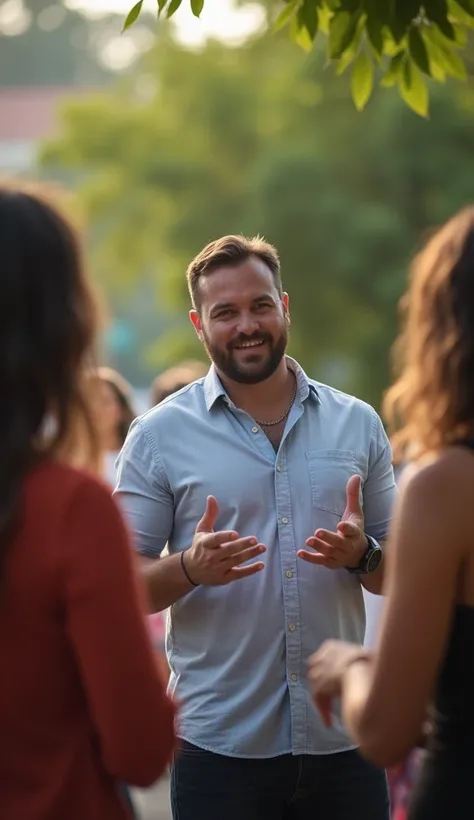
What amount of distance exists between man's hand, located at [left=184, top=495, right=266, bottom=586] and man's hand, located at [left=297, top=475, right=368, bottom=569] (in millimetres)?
139

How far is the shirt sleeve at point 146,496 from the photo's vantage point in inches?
157

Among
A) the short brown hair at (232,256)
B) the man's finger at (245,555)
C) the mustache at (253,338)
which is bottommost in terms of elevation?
the man's finger at (245,555)

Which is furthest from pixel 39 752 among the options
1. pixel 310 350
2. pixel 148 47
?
pixel 148 47

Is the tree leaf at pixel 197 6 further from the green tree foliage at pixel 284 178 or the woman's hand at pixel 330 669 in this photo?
the green tree foliage at pixel 284 178

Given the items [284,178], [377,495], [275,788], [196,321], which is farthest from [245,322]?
[284,178]

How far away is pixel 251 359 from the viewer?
4129 millimetres

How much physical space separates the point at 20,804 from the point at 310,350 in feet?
74.7

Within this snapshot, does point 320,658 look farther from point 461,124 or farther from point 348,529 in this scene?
point 461,124

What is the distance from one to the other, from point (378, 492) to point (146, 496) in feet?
2.06

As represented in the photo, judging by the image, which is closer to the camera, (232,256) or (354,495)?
(354,495)

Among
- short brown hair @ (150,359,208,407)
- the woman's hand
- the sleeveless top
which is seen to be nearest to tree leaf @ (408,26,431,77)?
the sleeveless top

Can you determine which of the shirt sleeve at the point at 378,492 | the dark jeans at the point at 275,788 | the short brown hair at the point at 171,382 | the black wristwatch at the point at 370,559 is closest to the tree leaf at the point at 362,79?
the shirt sleeve at the point at 378,492

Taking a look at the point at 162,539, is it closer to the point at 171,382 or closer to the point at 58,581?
the point at 58,581

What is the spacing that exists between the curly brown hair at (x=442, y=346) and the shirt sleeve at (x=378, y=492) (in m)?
1.30
